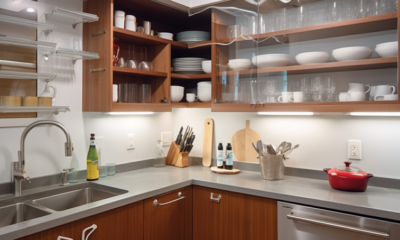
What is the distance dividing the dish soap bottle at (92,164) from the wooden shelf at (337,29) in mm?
1343

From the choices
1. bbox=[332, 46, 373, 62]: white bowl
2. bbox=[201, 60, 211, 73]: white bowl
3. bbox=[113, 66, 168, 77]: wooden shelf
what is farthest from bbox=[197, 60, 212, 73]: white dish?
bbox=[332, 46, 373, 62]: white bowl

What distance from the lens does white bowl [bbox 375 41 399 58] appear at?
169cm

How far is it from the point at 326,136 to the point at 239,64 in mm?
783

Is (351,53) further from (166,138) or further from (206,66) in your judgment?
(166,138)

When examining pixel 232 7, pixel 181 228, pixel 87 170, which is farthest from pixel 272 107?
pixel 87 170

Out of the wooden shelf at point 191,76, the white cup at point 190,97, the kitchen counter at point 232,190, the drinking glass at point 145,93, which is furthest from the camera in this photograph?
the white cup at point 190,97

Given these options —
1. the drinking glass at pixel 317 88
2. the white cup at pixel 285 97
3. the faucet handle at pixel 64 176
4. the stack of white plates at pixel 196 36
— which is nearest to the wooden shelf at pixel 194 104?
the stack of white plates at pixel 196 36

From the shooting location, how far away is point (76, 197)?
79.9 inches

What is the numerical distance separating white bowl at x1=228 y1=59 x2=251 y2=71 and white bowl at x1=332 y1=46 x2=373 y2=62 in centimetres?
58

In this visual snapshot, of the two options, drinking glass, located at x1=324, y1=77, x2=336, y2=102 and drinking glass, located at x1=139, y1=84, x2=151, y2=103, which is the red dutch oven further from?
drinking glass, located at x1=139, y1=84, x2=151, y2=103

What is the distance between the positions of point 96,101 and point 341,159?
1.68 meters

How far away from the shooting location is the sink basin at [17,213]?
167cm

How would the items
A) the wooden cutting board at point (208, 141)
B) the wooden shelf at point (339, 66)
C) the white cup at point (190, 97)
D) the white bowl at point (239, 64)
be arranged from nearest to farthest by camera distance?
the wooden shelf at point (339, 66), the white bowl at point (239, 64), the white cup at point (190, 97), the wooden cutting board at point (208, 141)

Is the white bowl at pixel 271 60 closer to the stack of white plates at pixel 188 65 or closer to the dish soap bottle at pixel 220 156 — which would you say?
the stack of white plates at pixel 188 65
